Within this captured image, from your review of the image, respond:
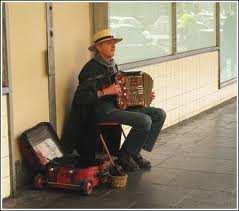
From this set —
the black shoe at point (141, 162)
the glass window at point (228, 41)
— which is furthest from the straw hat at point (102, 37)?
the glass window at point (228, 41)

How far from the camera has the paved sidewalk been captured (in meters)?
4.64

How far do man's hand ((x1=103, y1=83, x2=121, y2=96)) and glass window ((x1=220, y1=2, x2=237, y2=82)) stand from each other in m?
4.76

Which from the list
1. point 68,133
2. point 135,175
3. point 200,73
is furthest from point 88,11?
point 200,73

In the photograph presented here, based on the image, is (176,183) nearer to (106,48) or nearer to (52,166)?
(52,166)

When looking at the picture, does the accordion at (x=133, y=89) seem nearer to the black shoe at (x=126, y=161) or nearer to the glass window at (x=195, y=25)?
the black shoe at (x=126, y=161)

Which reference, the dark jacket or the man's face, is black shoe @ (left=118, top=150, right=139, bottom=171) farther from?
the man's face

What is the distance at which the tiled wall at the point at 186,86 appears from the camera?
290 inches

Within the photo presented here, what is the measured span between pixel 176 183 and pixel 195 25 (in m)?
4.07

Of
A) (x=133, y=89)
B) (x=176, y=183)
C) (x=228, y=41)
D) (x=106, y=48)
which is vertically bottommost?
(x=176, y=183)

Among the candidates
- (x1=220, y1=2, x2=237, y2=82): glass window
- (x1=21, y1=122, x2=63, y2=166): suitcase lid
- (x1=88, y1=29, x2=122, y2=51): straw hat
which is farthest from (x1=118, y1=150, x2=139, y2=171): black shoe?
(x1=220, y1=2, x2=237, y2=82): glass window

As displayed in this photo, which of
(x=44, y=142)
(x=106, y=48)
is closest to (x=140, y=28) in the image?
(x=106, y=48)

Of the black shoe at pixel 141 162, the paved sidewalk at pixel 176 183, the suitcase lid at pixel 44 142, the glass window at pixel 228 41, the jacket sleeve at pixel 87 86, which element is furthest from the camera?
the glass window at pixel 228 41

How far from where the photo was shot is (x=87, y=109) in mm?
5320

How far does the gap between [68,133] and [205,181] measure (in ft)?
4.29
